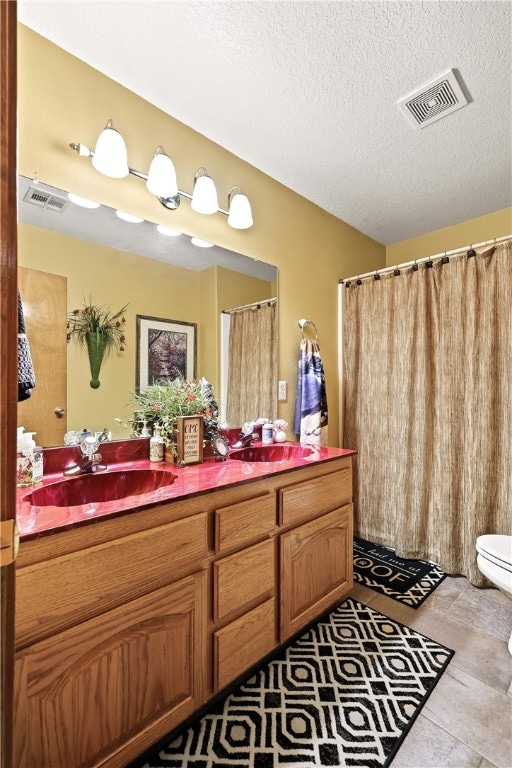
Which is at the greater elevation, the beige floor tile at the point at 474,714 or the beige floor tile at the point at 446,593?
the beige floor tile at the point at 474,714

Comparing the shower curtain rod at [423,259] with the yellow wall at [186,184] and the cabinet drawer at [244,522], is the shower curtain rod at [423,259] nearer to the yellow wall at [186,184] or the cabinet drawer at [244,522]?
the yellow wall at [186,184]

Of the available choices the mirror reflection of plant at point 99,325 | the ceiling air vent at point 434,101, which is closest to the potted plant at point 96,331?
the mirror reflection of plant at point 99,325

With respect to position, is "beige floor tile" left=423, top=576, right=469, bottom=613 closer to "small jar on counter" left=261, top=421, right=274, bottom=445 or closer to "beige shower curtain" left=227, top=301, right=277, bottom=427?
"small jar on counter" left=261, top=421, right=274, bottom=445

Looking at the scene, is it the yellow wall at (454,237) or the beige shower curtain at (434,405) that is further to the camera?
the yellow wall at (454,237)

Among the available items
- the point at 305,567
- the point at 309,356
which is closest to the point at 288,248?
the point at 309,356

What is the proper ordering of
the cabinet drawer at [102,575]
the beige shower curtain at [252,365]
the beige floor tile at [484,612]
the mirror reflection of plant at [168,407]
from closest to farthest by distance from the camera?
the cabinet drawer at [102,575] < the mirror reflection of plant at [168,407] < the beige floor tile at [484,612] < the beige shower curtain at [252,365]

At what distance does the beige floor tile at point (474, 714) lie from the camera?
1101 mm

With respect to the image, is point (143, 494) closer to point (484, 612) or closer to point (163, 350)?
point (163, 350)

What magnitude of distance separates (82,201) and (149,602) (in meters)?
1.54

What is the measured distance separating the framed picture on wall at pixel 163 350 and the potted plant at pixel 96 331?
10 cm

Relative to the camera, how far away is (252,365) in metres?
2.10

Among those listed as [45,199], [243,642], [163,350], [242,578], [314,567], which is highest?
[45,199]

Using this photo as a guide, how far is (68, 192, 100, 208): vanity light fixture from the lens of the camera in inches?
54.6

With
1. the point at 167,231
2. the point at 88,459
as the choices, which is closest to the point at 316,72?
the point at 167,231
